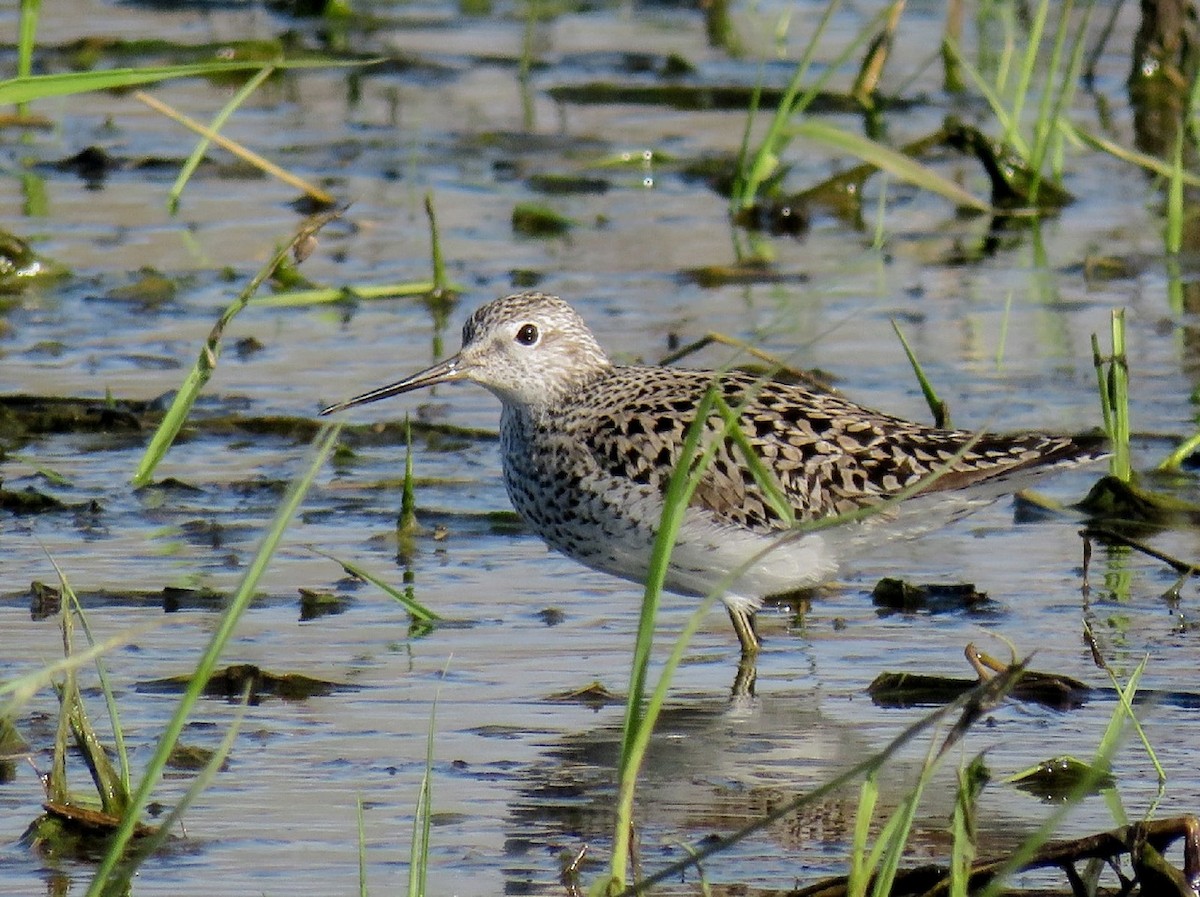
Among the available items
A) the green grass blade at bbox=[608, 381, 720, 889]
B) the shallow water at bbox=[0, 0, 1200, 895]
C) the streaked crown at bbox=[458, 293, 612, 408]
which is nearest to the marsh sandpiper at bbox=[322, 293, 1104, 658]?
the shallow water at bbox=[0, 0, 1200, 895]

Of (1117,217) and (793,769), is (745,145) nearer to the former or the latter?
(1117,217)

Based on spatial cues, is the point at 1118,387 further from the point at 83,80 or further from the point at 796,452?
the point at 83,80

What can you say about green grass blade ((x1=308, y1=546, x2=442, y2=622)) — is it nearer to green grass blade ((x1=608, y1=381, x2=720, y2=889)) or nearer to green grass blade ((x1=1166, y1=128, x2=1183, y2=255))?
green grass blade ((x1=608, y1=381, x2=720, y2=889))

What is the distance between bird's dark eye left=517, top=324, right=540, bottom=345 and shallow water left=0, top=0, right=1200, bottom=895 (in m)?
0.64

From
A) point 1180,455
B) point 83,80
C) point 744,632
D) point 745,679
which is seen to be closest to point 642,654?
point 83,80

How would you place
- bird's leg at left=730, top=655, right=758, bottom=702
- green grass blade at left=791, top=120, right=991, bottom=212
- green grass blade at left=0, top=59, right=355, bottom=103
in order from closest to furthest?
green grass blade at left=0, top=59, right=355, bottom=103
bird's leg at left=730, top=655, right=758, bottom=702
green grass blade at left=791, top=120, right=991, bottom=212

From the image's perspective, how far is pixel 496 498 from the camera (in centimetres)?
793

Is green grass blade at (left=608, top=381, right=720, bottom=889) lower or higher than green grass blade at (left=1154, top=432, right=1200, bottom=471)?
higher

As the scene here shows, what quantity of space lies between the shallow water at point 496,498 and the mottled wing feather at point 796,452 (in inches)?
13.3

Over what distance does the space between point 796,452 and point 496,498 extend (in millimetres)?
1637

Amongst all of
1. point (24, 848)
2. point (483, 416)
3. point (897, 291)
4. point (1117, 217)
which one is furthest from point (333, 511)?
point (1117, 217)

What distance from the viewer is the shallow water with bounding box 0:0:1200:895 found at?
16.7 ft

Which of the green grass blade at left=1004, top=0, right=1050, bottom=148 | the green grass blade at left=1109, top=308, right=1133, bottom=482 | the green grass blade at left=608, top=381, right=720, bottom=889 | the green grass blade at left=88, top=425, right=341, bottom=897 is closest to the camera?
the green grass blade at left=88, top=425, right=341, bottom=897

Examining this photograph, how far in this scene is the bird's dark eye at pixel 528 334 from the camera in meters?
7.32
